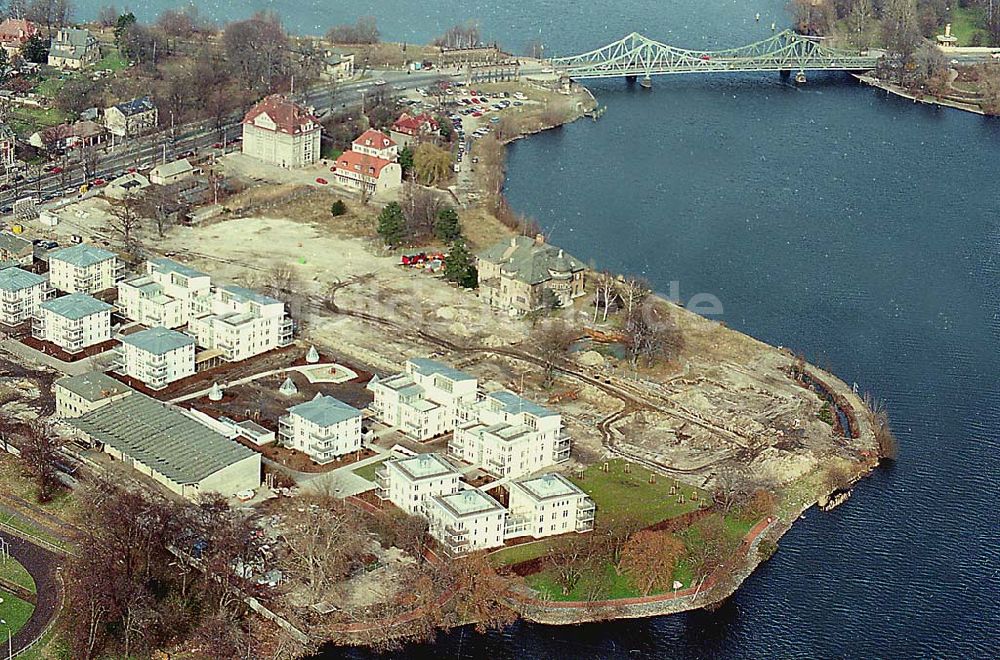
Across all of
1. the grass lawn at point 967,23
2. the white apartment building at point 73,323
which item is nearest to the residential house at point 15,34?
the white apartment building at point 73,323

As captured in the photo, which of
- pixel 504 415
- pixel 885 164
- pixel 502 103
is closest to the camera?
pixel 504 415

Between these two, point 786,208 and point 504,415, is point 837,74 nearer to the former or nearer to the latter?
point 786,208

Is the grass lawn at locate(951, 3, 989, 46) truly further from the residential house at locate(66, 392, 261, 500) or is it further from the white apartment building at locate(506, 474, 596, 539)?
the residential house at locate(66, 392, 261, 500)

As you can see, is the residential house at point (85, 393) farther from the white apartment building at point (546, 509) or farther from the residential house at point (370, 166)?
the residential house at point (370, 166)

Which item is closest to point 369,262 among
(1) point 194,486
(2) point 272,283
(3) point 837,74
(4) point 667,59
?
(2) point 272,283

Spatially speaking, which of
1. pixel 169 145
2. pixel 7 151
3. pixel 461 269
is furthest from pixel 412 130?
pixel 461 269

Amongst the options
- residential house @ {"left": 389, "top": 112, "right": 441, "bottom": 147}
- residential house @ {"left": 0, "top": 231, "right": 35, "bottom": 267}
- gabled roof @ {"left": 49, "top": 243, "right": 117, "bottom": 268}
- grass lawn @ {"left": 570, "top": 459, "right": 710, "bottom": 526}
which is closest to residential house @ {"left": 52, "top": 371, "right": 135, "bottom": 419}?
gabled roof @ {"left": 49, "top": 243, "right": 117, "bottom": 268}

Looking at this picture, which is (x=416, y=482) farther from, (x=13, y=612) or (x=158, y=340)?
(x=158, y=340)
